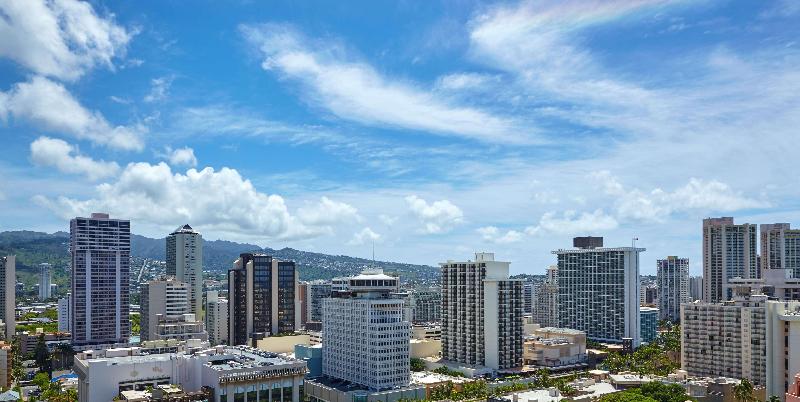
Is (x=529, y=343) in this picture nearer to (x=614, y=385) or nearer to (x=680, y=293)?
(x=614, y=385)

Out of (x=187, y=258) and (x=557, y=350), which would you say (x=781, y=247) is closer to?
(x=557, y=350)

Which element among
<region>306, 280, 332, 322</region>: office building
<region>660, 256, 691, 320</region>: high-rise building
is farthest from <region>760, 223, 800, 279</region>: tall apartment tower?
<region>306, 280, 332, 322</region>: office building

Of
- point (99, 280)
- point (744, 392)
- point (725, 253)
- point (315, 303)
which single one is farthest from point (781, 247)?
point (99, 280)

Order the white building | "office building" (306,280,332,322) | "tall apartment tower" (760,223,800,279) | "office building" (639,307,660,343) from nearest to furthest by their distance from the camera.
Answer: the white building, "office building" (639,307,660,343), "tall apartment tower" (760,223,800,279), "office building" (306,280,332,322)

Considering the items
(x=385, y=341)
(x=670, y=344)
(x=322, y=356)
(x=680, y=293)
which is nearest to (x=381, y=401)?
(x=385, y=341)

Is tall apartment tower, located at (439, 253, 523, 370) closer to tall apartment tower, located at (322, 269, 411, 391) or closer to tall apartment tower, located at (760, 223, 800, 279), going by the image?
tall apartment tower, located at (322, 269, 411, 391)

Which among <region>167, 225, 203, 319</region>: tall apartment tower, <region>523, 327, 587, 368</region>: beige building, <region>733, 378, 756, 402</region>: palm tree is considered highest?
<region>167, 225, 203, 319</region>: tall apartment tower

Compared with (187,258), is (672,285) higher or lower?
lower
